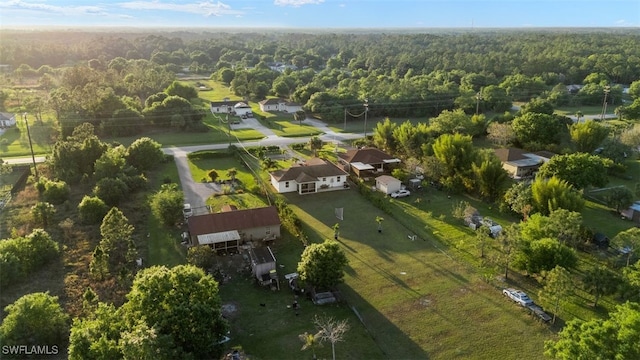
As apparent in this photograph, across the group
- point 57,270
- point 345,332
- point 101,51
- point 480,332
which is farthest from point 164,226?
point 101,51

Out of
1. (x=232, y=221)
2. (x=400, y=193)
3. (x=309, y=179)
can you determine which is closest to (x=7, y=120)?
(x=309, y=179)

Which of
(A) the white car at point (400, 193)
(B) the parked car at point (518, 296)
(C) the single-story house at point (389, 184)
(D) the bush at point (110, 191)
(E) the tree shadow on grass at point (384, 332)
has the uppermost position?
(D) the bush at point (110, 191)

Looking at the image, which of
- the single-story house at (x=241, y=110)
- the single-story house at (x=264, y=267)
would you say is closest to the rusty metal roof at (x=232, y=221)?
the single-story house at (x=264, y=267)

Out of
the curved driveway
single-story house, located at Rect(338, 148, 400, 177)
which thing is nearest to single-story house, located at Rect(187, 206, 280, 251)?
the curved driveway

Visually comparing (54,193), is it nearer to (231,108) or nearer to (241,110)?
(241,110)

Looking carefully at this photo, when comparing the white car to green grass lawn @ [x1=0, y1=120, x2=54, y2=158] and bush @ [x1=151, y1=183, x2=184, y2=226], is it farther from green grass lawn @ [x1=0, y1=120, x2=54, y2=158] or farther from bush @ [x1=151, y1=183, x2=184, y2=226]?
green grass lawn @ [x1=0, y1=120, x2=54, y2=158]

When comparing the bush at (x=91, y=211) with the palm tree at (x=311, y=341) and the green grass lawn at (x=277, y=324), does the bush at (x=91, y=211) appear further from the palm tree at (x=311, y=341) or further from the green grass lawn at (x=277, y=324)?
the palm tree at (x=311, y=341)

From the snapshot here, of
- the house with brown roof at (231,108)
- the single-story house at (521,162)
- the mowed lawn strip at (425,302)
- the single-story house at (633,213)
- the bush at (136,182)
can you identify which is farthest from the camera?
the house with brown roof at (231,108)
